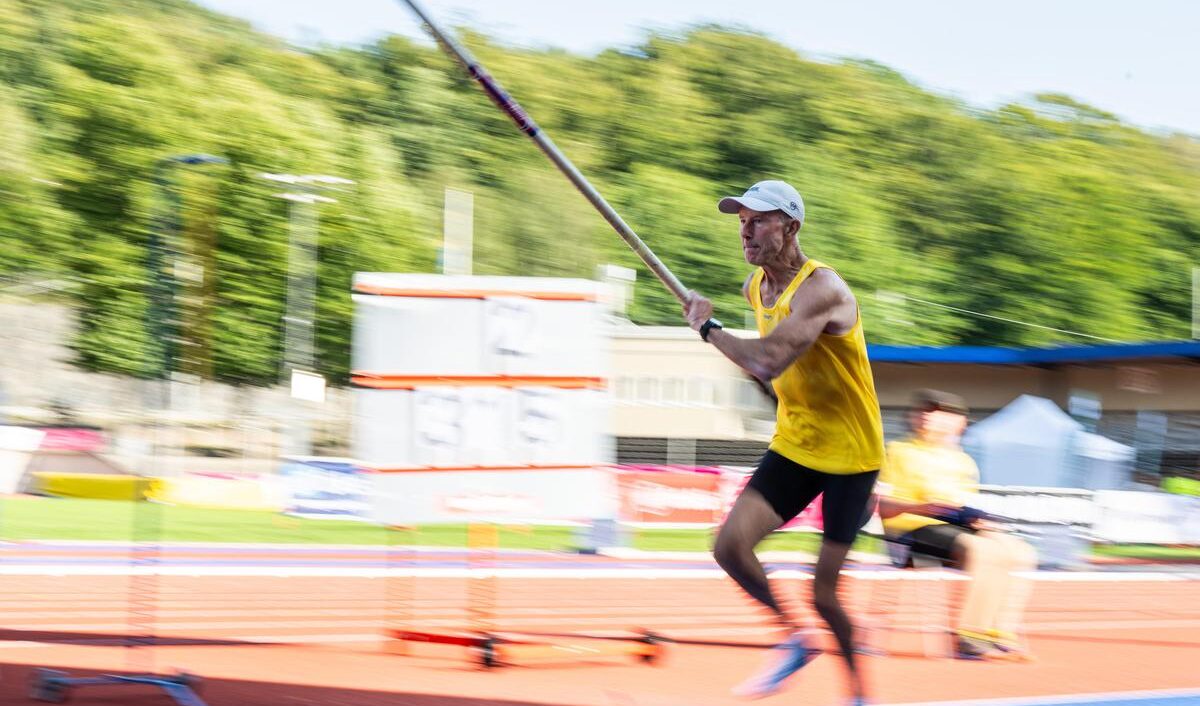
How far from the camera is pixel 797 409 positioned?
18.2 feet

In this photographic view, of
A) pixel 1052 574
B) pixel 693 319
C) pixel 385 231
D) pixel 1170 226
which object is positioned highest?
pixel 1170 226

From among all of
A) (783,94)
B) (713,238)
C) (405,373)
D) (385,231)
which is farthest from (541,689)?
(783,94)

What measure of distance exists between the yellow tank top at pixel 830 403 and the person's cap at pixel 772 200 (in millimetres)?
221

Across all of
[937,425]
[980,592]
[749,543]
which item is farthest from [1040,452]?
[749,543]

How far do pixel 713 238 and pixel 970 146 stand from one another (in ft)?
71.7

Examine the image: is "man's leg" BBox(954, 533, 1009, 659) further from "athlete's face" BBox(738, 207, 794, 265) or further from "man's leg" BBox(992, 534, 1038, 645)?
"athlete's face" BBox(738, 207, 794, 265)

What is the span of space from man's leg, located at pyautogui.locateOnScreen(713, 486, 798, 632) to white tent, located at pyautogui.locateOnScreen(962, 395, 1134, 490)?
16.1 m

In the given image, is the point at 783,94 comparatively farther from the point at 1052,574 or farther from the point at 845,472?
the point at 845,472

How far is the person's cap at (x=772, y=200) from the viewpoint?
529 cm

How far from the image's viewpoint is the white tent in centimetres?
2088

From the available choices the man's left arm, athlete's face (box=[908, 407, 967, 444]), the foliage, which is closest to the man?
the man's left arm

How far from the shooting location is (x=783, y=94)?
7256 cm

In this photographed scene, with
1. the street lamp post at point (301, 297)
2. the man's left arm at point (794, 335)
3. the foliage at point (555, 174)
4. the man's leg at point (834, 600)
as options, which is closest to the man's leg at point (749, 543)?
the man's leg at point (834, 600)

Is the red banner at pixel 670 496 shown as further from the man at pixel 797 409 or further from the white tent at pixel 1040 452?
the man at pixel 797 409
